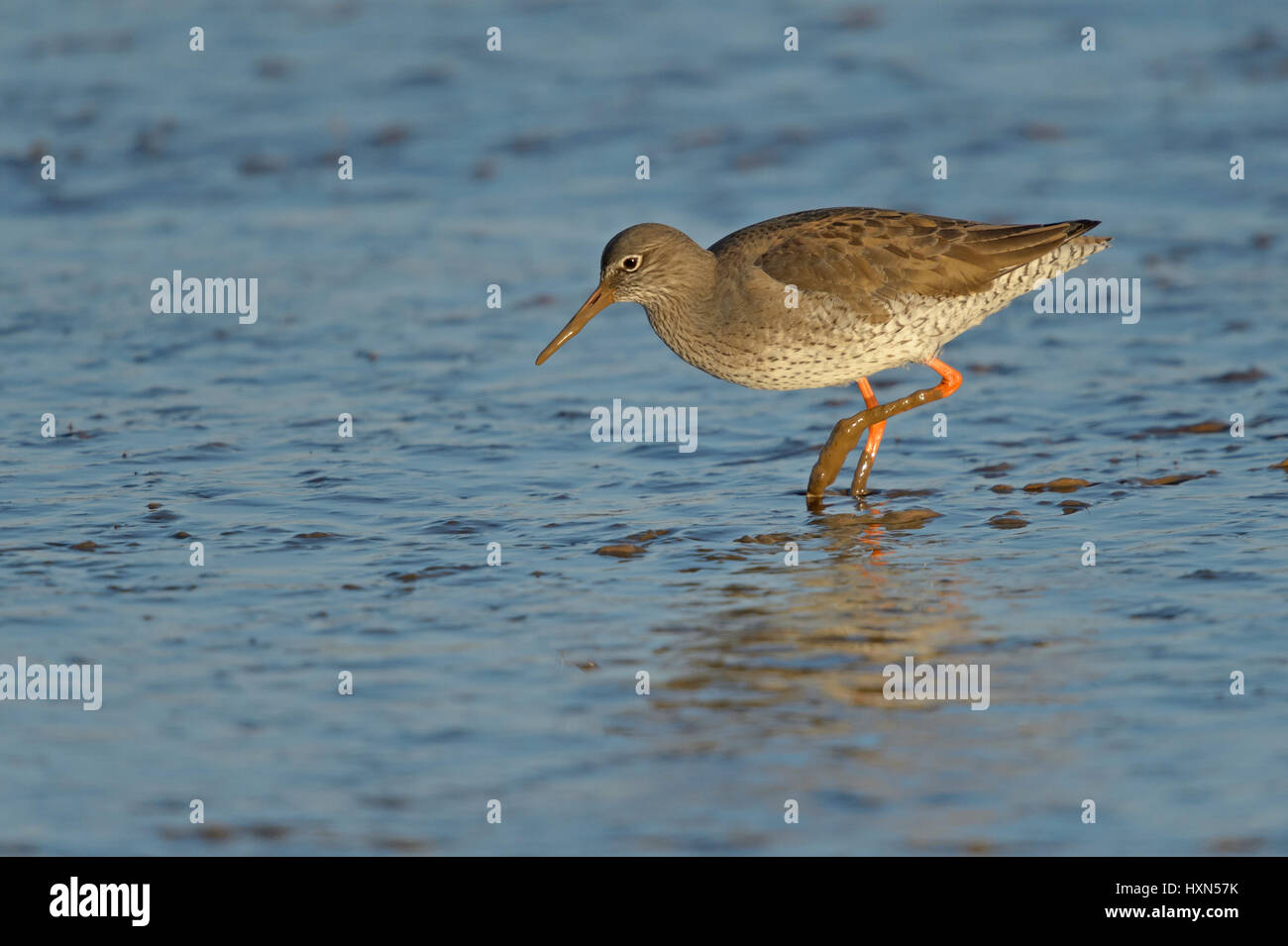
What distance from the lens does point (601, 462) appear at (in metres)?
10.4

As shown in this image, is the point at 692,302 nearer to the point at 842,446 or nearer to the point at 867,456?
the point at 842,446

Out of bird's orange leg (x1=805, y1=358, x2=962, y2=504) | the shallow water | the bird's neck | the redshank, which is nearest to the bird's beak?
the redshank

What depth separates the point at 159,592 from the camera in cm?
812

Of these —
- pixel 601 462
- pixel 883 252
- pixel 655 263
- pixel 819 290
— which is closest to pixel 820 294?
pixel 819 290

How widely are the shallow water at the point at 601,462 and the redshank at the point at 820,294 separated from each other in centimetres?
75

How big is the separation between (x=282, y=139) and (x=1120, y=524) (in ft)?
37.0

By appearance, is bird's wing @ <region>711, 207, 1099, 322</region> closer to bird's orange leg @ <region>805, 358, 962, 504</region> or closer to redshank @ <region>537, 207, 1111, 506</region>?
redshank @ <region>537, 207, 1111, 506</region>

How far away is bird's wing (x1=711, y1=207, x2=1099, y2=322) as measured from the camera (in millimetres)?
9469

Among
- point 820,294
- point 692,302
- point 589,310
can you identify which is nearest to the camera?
point 820,294

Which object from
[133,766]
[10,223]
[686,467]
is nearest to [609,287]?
[686,467]

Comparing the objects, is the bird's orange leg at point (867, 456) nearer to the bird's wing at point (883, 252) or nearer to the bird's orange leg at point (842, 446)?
the bird's orange leg at point (842, 446)

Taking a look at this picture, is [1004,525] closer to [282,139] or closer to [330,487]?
[330,487]

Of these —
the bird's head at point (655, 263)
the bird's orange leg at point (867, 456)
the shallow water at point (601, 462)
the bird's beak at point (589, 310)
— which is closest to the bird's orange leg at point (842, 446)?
the bird's orange leg at point (867, 456)

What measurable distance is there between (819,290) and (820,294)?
0.9 inches
